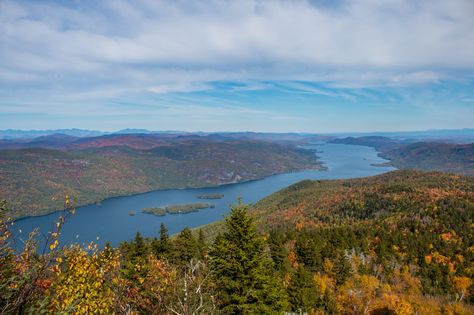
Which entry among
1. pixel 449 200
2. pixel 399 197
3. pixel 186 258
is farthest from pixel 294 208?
pixel 186 258

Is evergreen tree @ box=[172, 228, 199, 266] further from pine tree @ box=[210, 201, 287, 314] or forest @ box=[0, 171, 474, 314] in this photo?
pine tree @ box=[210, 201, 287, 314]

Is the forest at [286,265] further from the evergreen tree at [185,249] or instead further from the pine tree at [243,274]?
the evergreen tree at [185,249]

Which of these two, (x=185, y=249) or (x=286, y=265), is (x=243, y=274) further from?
(x=185, y=249)

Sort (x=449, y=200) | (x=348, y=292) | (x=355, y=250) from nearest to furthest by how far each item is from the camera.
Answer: (x=348, y=292) → (x=355, y=250) → (x=449, y=200)

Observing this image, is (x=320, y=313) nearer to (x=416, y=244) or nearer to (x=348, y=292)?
(x=348, y=292)

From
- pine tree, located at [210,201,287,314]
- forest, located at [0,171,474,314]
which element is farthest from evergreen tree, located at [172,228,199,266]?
pine tree, located at [210,201,287,314]
